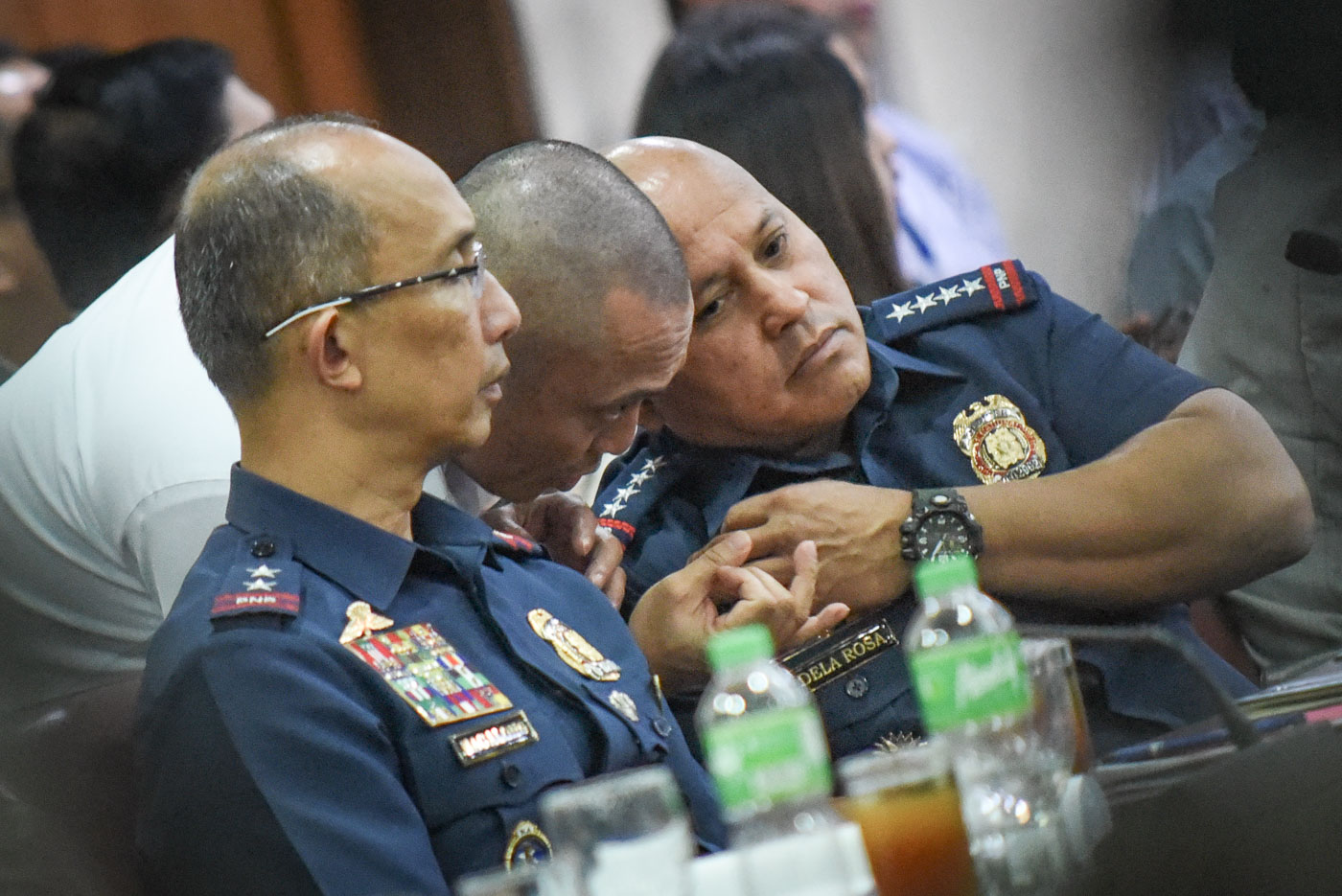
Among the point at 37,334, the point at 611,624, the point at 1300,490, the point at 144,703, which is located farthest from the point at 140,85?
the point at 1300,490

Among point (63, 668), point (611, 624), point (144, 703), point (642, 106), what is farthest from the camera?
point (642, 106)

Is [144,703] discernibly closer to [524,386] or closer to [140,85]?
[524,386]

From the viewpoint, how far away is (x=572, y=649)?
1.59 meters

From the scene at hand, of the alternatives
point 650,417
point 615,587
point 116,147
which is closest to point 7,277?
point 116,147

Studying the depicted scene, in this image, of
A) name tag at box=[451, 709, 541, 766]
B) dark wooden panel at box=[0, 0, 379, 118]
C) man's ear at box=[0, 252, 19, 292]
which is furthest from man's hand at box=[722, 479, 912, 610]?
man's ear at box=[0, 252, 19, 292]

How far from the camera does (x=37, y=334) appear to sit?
250 cm

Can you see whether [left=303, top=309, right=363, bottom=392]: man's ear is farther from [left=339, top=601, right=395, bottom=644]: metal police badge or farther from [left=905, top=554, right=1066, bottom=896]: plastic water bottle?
[left=905, top=554, right=1066, bottom=896]: plastic water bottle

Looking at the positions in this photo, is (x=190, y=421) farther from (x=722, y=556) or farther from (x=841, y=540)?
(x=841, y=540)

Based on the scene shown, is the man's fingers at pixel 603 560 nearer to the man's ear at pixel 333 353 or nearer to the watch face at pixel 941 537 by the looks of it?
the watch face at pixel 941 537

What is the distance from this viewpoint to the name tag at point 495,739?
4.43 ft

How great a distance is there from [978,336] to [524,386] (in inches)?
25.9

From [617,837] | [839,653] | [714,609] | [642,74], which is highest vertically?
[642,74]

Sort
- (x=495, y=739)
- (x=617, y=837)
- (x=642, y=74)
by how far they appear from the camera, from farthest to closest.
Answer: (x=642, y=74) → (x=495, y=739) → (x=617, y=837)

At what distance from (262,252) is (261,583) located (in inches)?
12.2
